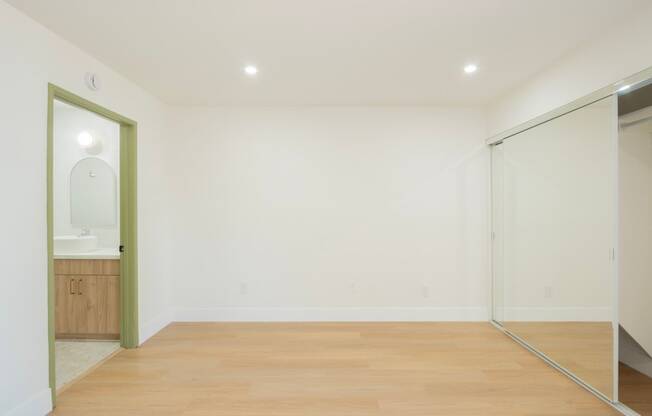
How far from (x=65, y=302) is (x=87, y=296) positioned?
264 millimetres

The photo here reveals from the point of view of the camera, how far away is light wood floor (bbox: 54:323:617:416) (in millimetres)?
2447

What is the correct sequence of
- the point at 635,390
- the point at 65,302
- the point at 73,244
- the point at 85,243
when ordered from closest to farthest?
the point at 635,390 < the point at 65,302 < the point at 73,244 < the point at 85,243

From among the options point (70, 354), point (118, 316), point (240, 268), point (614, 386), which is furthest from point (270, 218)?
point (614, 386)

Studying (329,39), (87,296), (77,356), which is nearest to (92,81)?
(329,39)

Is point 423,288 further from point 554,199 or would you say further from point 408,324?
point 554,199

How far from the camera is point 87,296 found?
3592 millimetres

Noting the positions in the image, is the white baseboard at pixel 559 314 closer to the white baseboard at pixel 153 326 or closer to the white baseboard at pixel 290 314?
the white baseboard at pixel 290 314

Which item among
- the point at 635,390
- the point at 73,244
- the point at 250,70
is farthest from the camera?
the point at 73,244

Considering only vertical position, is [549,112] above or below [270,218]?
above

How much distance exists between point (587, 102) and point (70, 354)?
508 centimetres

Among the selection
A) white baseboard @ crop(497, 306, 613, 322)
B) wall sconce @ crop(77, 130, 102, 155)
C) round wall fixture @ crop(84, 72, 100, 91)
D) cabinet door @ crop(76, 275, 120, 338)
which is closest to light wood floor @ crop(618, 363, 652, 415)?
white baseboard @ crop(497, 306, 613, 322)

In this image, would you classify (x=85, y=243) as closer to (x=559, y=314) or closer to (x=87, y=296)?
(x=87, y=296)

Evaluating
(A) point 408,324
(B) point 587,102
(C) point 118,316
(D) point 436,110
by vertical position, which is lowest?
(A) point 408,324

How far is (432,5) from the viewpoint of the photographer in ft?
6.94
